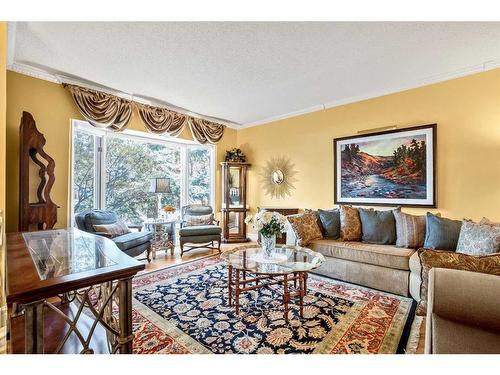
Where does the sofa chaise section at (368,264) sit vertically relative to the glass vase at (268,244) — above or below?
below

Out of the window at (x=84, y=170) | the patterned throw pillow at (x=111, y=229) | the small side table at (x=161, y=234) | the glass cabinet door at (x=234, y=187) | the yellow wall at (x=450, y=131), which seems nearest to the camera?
the yellow wall at (x=450, y=131)

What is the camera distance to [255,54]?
104 inches

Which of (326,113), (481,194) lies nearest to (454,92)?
(481,194)

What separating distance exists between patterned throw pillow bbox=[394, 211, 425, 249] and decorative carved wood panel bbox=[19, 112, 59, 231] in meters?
4.24

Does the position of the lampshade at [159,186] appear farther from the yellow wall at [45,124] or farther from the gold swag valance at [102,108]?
the yellow wall at [45,124]

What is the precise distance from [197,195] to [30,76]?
313 cm

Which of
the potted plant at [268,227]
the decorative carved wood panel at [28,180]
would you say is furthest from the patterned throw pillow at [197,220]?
the potted plant at [268,227]

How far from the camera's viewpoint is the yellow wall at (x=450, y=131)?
2.97m

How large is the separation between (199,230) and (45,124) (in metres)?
2.59

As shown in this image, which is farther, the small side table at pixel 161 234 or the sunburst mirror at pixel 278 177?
the sunburst mirror at pixel 278 177

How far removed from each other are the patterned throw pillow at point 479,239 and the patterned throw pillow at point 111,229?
4.03 m
